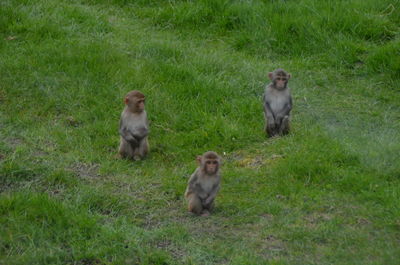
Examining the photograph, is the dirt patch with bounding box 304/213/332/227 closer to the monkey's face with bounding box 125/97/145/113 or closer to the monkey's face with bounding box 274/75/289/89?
the monkey's face with bounding box 274/75/289/89

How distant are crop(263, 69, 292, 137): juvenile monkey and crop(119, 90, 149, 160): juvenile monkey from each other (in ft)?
5.55

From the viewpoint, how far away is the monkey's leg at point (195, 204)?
7855mm

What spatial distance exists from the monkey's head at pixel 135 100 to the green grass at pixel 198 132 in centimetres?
70

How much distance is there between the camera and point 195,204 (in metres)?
7.86

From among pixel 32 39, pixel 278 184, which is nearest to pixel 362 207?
pixel 278 184

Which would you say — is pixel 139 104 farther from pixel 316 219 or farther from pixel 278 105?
pixel 316 219

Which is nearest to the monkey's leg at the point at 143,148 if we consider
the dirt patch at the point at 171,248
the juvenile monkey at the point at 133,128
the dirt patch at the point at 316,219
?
the juvenile monkey at the point at 133,128

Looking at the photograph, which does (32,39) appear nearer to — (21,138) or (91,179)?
(21,138)

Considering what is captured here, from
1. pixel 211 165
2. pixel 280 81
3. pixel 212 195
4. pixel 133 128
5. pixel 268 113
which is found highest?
pixel 211 165

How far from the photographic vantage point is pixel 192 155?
376 inches

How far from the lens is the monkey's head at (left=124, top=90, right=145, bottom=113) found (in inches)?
364

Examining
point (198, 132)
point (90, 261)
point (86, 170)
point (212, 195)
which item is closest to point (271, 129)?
point (198, 132)

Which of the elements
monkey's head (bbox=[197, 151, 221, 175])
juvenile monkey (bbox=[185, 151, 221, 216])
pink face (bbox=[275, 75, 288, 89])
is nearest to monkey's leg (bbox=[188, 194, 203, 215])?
juvenile monkey (bbox=[185, 151, 221, 216])

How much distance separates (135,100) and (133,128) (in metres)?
0.36
